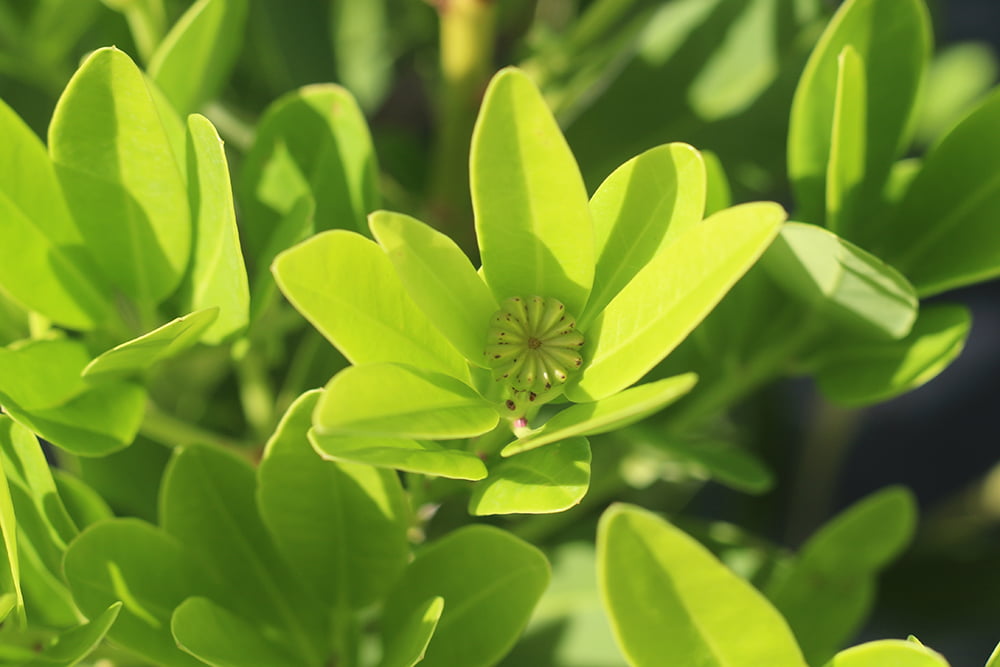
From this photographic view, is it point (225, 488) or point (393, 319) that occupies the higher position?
point (393, 319)

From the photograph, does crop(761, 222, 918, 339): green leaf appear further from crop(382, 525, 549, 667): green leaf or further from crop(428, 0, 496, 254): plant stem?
crop(428, 0, 496, 254): plant stem

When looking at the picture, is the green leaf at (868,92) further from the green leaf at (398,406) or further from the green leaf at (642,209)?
the green leaf at (398,406)

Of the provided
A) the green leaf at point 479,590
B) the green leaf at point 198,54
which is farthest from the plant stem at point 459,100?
the green leaf at point 479,590

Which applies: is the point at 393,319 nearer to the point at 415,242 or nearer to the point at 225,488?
the point at 415,242

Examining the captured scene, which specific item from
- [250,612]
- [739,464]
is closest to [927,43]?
[739,464]

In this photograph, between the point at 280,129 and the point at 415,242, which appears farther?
the point at 280,129
